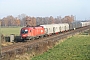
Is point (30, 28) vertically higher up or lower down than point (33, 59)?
higher up

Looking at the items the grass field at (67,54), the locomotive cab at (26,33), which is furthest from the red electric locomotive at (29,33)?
the grass field at (67,54)

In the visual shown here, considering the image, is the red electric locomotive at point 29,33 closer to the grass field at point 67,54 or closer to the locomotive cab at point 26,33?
the locomotive cab at point 26,33

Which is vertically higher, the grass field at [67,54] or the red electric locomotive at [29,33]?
the red electric locomotive at [29,33]

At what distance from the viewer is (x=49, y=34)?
5266 cm

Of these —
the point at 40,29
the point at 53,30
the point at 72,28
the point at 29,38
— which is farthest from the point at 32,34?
the point at 72,28

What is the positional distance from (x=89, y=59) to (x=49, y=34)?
3386cm

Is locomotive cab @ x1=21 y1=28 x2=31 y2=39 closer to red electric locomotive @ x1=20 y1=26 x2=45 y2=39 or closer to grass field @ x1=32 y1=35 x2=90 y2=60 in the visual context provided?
red electric locomotive @ x1=20 y1=26 x2=45 y2=39

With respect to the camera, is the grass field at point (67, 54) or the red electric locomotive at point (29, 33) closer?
the grass field at point (67, 54)

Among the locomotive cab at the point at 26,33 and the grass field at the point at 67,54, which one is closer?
the grass field at the point at 67,54

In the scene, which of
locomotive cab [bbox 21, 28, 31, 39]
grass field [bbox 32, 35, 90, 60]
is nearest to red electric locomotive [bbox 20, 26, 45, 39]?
locomotive cab [bbox 21, 28, 31, 39]

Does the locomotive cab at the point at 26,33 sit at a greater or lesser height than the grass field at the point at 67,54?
greater

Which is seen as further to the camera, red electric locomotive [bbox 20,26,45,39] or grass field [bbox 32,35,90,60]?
red electric locomotive [bbox 20,26,45,39]

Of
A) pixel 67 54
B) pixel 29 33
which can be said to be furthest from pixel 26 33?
pixel 67 54

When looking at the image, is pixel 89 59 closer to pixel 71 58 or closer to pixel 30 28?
pixel 71 58
